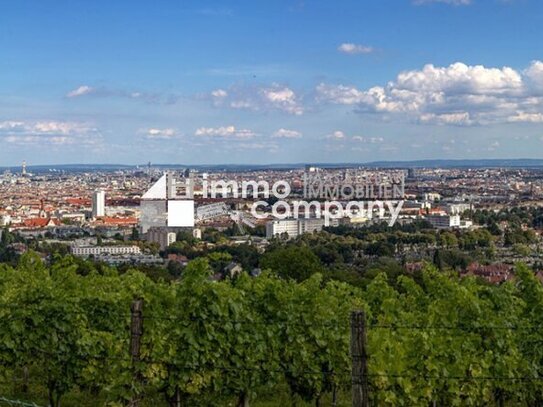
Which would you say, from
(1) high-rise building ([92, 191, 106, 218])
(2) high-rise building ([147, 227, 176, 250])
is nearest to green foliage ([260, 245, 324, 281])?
(2) high-rise building ([147, 227, 176, 250])

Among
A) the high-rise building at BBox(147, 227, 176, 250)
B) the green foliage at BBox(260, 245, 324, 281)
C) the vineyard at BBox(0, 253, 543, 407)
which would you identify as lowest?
the high-rise building at BBox(147, 227, 176, 250)

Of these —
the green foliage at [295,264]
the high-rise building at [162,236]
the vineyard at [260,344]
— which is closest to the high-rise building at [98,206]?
the high-rise building at [162,236]

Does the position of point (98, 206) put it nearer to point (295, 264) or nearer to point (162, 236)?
point (162, 236)

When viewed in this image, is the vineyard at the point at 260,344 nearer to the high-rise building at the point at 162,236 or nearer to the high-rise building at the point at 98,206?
the high-rise building at the point at 162,236

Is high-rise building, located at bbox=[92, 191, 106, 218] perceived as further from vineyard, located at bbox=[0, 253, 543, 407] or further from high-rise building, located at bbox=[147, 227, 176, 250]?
vineyard, located at bbox=[0, 253, 543, 407]

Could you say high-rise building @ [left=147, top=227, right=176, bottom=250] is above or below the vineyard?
below

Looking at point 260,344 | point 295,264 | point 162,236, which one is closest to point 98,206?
point 162,236

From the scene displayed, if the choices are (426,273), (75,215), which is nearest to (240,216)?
(75,215)

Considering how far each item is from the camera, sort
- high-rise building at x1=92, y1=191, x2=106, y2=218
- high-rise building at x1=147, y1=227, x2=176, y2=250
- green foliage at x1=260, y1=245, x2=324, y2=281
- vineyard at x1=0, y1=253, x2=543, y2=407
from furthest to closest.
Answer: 1. high-rise building at x1=92, y1=191, x2=106, y2=218
2. high-rise building at x1=147, y1=227, x2=176, y2=250
3. green foliage at x1=260, y1=245, x2=324, y2=281
4. vineyard at x1=0, y1=253, x2=543, y2=407
